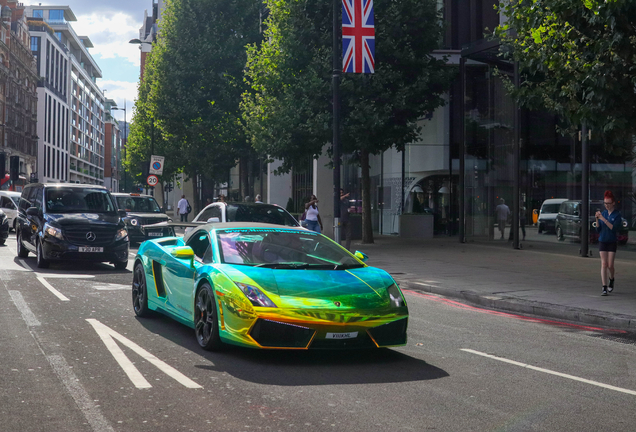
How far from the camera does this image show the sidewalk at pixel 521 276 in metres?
10.5

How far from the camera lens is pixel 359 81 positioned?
22438 millimetres

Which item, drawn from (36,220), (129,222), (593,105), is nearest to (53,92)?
(129,222)

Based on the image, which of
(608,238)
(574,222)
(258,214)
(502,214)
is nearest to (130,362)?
(258,214)

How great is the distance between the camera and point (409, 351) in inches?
280

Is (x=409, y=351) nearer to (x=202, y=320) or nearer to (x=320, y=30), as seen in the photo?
(x=202, y=320)

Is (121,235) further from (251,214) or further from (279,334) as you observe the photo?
(279,334)

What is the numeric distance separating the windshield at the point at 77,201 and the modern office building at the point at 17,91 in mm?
62056

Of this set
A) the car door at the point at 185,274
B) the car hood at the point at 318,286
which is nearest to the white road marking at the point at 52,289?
the car door at the point at 185,274

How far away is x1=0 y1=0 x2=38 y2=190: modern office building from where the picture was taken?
78.3 metres

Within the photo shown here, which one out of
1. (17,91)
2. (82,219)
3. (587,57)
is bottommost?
(82,219)

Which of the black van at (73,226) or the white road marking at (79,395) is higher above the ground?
the black van at (73,226)

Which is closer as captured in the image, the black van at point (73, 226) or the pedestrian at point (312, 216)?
the black van at point (73, 226)

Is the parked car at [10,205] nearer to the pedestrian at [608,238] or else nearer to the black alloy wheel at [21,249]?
the black alloy wheel at [21,249]

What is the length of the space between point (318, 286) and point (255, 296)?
59cm
